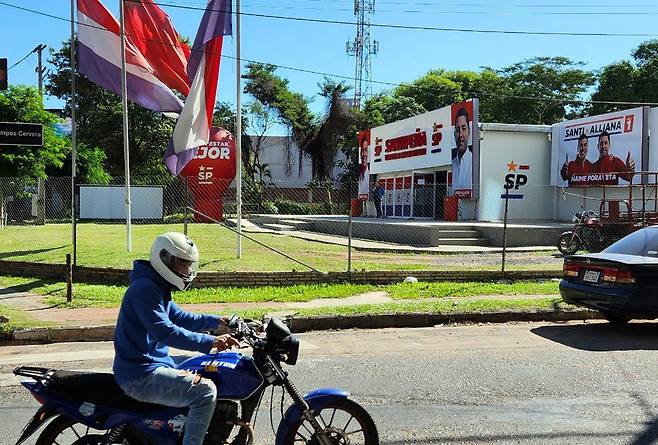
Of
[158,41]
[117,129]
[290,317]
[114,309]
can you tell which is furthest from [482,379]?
[117,129]

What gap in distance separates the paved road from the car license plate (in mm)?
781

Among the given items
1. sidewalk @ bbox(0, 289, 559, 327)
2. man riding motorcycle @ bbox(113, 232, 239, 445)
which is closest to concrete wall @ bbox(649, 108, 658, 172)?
sidewalk @ bbox(0, 289, 559, 327)

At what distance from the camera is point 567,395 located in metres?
5.88

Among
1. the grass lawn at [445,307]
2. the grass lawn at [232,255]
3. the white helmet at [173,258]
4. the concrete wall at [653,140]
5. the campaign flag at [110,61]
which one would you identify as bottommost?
the grass lawn at [445,307]

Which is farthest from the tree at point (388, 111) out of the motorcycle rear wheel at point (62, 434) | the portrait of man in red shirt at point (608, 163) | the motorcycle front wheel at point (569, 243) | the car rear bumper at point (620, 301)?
the motorcycle rear wheel at point (62, 434)

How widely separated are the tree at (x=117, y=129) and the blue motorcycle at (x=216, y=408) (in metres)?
38.8

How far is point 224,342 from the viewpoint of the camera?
12.1 ft

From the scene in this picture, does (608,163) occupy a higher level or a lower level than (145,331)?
higher

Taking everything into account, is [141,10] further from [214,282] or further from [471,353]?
[471,353]

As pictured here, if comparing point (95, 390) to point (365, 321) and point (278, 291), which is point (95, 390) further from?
point (278, 291)

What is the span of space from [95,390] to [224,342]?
795mm

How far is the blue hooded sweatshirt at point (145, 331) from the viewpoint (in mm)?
3543

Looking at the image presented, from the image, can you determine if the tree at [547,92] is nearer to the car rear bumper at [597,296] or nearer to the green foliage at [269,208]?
the green foliage at [269,208]

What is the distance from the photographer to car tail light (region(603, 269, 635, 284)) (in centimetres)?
838
